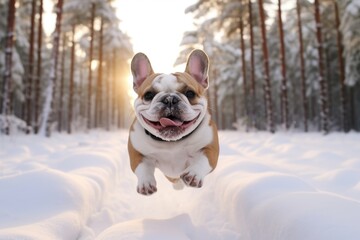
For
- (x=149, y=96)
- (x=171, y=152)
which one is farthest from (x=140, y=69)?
(x=171, y=152)

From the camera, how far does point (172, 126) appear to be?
348 centimetres

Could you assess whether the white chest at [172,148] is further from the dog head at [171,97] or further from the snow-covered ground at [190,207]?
the snow-covered ground at [190,207]

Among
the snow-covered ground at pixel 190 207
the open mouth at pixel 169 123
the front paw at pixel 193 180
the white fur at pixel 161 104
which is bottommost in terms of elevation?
the snow-covered ground at pixel 190 207

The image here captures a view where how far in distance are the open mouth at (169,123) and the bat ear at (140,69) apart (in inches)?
29.5

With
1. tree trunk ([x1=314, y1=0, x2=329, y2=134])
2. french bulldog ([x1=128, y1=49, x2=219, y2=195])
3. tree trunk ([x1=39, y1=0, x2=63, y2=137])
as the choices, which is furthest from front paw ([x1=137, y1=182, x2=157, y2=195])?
tree trunk ([x1=314, y1=0, x2=329, y2=134])

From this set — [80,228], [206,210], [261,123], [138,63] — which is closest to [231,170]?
[206,210]

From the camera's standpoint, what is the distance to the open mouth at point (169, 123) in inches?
134

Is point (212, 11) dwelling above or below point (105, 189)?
above

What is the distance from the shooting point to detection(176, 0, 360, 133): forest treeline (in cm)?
2072

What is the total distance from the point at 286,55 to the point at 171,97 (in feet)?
122

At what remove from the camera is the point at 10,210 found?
10.1 ft

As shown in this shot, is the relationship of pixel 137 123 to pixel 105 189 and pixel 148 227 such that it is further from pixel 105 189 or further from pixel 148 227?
pixel 105 189

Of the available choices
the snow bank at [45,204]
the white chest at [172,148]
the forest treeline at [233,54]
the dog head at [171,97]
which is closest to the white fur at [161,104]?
the dog head at [171,97]

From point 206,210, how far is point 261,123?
36.4 meters
